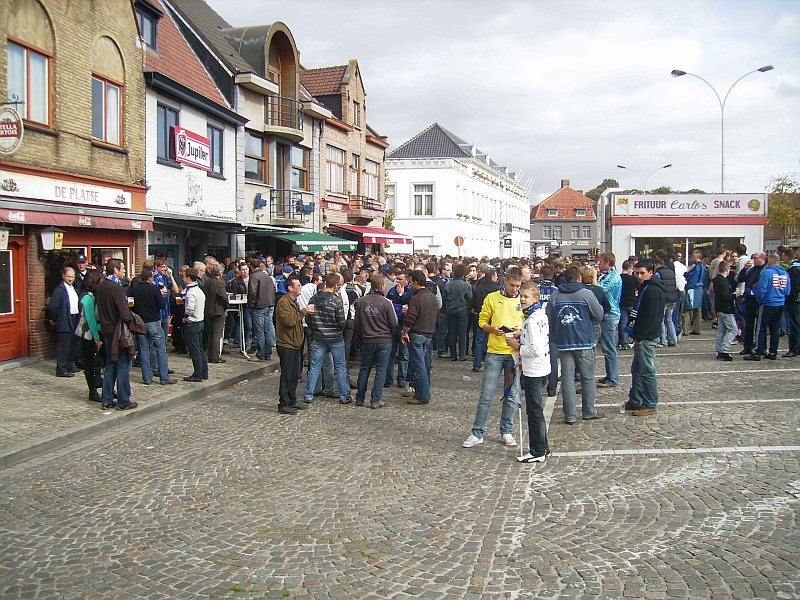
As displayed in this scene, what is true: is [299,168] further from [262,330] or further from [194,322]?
[194,322]

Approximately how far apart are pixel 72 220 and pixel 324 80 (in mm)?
21594

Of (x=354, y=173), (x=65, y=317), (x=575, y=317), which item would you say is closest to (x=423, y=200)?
(x=354, y=173)

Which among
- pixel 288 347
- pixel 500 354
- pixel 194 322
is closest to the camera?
pixel 500 354

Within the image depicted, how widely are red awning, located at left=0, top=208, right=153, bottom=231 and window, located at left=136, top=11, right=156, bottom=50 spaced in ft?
17.8

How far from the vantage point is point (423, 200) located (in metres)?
52.1

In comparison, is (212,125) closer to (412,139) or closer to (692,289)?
(692,289)

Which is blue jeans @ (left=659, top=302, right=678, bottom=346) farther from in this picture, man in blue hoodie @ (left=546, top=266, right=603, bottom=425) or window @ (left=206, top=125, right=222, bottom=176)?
window @ (left=206, top=125, right=222, bottom=176)

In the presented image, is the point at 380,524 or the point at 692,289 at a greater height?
the point at 692,289

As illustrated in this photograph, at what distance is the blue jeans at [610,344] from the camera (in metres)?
10.3

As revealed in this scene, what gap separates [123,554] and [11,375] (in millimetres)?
7828

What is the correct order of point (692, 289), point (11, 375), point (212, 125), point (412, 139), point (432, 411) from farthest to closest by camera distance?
point (412, 139) → point (212, 125) → point (692, 289) → point (11, 375) → point (432, 411)

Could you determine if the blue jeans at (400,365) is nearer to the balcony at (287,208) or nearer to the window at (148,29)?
the window at (148,29)

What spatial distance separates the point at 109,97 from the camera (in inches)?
590

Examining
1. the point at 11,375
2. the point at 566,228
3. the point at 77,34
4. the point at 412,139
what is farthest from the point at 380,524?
the point at 566,228
